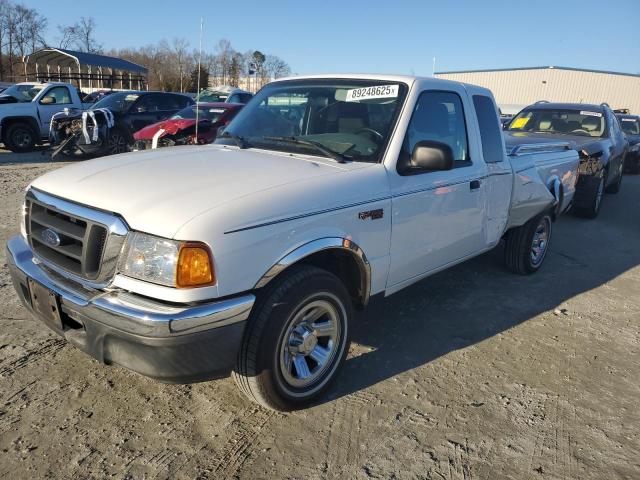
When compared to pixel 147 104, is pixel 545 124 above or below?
above

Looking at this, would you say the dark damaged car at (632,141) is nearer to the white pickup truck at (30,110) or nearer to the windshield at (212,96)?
the windshield at (212,96)

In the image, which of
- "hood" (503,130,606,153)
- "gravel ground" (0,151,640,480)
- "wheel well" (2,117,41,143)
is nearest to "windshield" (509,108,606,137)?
"hood" (503,130,606,153)

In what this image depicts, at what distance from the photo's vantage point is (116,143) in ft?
40.7

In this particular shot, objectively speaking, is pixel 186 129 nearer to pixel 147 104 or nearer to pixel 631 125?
pixel 147 104

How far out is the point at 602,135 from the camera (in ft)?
29.4

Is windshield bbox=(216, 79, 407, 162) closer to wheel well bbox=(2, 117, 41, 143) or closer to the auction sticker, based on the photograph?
the auction sticker

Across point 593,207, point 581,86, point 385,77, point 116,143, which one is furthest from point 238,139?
point 581,86

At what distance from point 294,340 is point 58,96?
14206mm

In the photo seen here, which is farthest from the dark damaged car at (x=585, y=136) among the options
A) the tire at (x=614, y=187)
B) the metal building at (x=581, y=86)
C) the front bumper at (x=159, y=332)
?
the metal building at (x=581, y=86)

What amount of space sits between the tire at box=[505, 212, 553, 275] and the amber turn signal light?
12.5 feet

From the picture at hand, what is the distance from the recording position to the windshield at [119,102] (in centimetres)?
1327

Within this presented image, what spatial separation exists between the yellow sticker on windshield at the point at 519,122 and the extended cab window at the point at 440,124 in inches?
247

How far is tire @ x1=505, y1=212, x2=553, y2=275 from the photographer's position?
17.0 feet

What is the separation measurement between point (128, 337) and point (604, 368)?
326 centimetres
